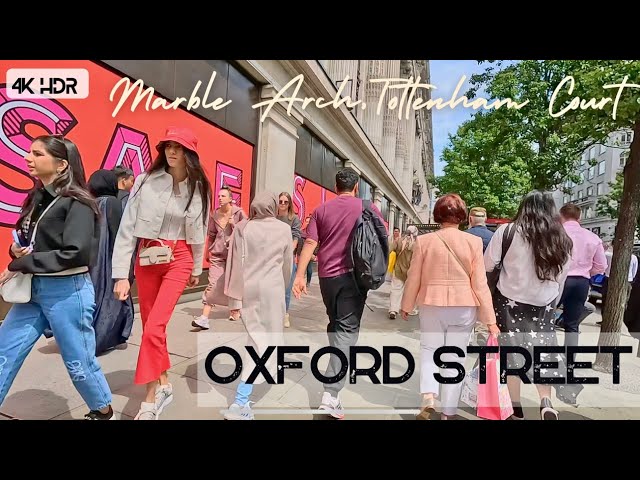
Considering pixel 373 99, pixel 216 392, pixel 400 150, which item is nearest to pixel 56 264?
pixel 216 392

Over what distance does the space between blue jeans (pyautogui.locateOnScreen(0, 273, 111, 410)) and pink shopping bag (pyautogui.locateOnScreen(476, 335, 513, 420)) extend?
9.37ft

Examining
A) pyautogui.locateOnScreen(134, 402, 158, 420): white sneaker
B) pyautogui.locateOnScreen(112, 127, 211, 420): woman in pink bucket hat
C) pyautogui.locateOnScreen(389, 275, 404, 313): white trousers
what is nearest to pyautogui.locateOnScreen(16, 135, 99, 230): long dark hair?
pyautogui.locateOnScreen(112, 127, 211, 420): woman in pink bucket hat

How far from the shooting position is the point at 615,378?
3.80 metres

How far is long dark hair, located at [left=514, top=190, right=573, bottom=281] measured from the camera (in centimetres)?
300

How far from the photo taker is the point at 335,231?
3.16 m

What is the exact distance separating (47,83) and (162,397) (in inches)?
160

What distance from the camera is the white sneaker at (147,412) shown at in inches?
105

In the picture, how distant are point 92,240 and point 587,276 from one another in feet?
15.4

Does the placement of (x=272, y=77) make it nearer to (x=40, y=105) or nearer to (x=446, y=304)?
(x=40, y=105)

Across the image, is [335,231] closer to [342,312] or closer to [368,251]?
[368,251]

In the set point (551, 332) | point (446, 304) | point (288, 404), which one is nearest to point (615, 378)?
point (551, 332)

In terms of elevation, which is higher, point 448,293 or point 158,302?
point 448,293

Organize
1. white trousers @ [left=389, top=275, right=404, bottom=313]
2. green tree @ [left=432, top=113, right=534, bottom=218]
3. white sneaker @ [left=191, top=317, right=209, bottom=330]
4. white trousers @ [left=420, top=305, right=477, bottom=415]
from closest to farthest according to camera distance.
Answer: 1. white trousers @ [left=420, top=305, right=477, bottom=415]
2. white sneaker @ [left=191, top=317, right=209, bottom=330]
3. white trousers @ [left=389, top=275, right=404, bottom=313]
4. green tree @ [left=432, top=113, right=534, bottom=218]

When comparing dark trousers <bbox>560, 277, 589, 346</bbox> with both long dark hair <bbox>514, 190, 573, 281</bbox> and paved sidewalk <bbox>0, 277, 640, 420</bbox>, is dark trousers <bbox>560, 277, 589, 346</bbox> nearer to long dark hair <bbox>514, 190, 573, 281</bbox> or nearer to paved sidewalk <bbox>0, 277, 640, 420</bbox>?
paved sidewalk <bbox>0, 277, 640, 420</bbox>
